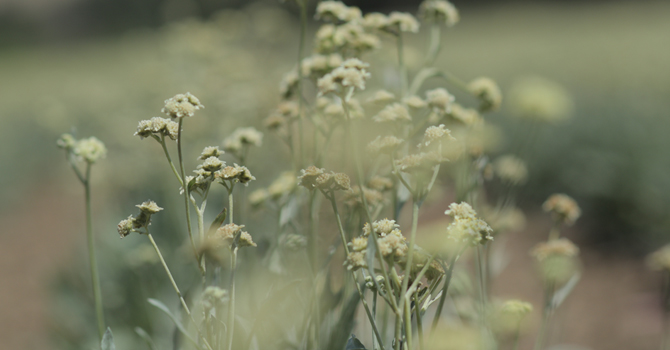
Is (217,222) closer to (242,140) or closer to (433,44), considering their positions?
(242,140)

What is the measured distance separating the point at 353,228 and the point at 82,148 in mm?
403

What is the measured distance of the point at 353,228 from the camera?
2.45 feet

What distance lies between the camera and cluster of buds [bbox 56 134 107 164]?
72 centimetres

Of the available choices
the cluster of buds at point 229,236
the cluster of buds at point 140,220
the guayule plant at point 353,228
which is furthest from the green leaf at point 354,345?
the cluster of buds at point 140,220

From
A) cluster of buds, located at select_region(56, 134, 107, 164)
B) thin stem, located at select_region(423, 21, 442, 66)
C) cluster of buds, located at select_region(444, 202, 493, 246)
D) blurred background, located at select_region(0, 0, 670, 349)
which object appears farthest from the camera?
blurred background, located at select_region(0, 0, 670, 349)

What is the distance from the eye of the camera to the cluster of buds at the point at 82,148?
72 centimetres

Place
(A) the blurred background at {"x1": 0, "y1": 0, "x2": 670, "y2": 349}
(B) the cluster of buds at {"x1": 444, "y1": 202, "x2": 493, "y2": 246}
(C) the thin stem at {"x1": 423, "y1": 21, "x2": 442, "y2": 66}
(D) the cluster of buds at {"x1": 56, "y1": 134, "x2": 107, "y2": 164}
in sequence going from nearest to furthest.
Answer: (B) the cluster of buds at {"x1": 444, "y1": 202, "x2": 493, "y2": 246}, (D) the cluster of buds at {"x1": 56, "y1": 134, "x2": 107, "y2": 164}, (C) the thin stem at {"x1": 423, "y1": 21, "x2": 442, "y2": 66}, (A) the blurred background at {"x1": 0, "y1": 0, "x2": 670, "y2": 349}

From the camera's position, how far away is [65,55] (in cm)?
1237

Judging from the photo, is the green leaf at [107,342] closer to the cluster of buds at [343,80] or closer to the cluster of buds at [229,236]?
the cluster of buds at [229,236]

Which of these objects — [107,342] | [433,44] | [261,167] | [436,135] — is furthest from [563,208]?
[261,167]

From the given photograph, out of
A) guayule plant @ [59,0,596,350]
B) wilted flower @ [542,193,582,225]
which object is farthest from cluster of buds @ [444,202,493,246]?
wilted flower @ [542,193,582,225]

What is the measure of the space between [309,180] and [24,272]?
8.76 ft

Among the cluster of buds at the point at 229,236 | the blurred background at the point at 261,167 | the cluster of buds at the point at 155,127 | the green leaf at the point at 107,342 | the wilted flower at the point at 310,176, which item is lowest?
the blurred background at the point at 261,167

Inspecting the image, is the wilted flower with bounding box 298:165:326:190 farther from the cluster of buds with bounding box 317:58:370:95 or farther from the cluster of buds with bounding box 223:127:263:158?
the cluster of buds with bounding box 223:127:263:158
